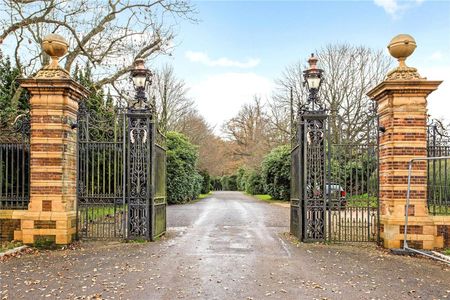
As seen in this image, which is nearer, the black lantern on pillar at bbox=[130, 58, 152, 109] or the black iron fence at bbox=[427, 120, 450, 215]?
the black iron fence at bbox=[427, 120, 450, 215]

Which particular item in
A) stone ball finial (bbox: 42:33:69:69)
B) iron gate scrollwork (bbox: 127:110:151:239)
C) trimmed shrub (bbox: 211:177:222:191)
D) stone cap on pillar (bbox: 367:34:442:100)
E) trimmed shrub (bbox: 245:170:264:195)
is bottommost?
trimmed shrub (bbox: 211:177:222:191)

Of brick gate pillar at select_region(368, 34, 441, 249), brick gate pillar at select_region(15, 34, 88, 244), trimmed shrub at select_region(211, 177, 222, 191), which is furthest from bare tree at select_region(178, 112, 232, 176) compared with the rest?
→ brick gate pillar at select_region(368, 34, 441, 249)

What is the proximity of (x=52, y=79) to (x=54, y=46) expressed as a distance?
2.50 feet

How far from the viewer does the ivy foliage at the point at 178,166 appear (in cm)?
2308

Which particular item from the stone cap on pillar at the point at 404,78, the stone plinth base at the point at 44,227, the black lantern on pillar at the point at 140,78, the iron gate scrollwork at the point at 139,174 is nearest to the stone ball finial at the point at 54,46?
the black lantern on pillar at the point at 140,78

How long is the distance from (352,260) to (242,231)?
4384 mm

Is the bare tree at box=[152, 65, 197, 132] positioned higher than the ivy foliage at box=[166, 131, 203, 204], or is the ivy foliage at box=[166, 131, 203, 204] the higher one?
the bare tree at box=[152, 65, 197, 132]

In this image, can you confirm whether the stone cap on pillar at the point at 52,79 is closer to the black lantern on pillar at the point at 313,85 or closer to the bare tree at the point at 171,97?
the black lantern on pillar at the point at 313,85

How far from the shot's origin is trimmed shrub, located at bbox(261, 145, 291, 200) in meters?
25.1

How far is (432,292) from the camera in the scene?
535cm

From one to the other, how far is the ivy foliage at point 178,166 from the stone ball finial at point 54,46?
14250 millimetres

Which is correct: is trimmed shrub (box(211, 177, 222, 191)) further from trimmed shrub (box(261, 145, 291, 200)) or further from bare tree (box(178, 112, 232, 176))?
trimmed shrub (box(261, 145, 291, 200))

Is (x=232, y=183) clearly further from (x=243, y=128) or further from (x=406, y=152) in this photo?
(x=406, y=152)

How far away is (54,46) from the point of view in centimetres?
851
